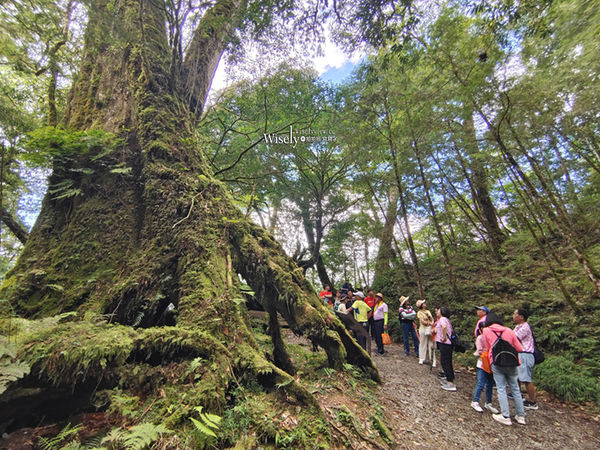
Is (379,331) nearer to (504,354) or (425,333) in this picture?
(425,333)

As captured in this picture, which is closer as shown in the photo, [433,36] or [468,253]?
[433,36]

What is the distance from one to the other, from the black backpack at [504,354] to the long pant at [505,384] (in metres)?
0.16

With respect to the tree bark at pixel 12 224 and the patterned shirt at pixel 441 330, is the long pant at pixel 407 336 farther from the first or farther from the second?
the tree bark at pixel 12 224

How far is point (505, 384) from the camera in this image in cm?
446

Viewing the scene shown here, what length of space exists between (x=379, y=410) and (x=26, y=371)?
3.98 m

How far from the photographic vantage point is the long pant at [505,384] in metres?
4.41

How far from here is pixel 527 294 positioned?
9531 millimetres

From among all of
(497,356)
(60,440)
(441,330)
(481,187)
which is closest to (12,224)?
(60,440)

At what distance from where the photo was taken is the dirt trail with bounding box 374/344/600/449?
3.67 meters

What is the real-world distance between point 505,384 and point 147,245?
6255mm

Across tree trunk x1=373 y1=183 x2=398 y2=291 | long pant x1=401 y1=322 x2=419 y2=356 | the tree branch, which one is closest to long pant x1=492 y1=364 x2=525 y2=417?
long pant x1=401 y1=322 x2=419 y2=356

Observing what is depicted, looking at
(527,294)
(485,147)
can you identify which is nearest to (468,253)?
(527,294)

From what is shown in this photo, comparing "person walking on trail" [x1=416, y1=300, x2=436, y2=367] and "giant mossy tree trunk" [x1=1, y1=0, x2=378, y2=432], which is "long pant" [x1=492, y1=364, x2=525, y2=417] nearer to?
"giant mossy tree trunk" [x1=1, y1=0, x2=378, y2=432]

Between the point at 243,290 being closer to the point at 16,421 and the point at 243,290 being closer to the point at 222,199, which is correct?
the point at 222,199
